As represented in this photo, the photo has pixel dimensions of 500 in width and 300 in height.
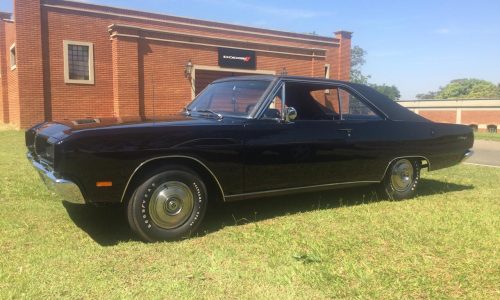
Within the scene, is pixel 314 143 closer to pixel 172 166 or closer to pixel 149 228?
pixel 172 166

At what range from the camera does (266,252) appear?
12.6 ft

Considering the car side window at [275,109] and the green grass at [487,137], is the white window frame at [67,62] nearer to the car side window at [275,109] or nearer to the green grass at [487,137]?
the car side window at [275,109]

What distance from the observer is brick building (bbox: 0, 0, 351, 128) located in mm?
17516

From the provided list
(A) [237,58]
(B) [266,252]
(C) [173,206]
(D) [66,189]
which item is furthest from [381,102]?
(A) [237,58]

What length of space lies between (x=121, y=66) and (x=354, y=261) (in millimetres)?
16759

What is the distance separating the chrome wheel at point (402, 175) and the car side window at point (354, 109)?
702 millimetres

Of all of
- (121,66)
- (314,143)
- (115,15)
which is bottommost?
(314,143)

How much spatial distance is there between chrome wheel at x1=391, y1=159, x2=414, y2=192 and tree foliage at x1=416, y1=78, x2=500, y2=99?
9075 centimetres

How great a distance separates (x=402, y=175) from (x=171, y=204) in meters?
3.20

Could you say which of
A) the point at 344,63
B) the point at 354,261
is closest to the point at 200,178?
the point at 354,261

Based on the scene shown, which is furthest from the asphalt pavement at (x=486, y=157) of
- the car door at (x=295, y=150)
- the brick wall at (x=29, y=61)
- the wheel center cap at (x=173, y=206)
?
the brick wall at (x=29, y=61)

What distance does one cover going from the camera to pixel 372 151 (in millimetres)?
5410

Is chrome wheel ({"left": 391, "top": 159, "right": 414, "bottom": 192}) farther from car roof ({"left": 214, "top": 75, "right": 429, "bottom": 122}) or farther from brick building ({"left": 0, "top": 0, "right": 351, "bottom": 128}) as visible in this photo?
brick building ({"left": 0, "top": 0, "right": 351, "bottom": 128})

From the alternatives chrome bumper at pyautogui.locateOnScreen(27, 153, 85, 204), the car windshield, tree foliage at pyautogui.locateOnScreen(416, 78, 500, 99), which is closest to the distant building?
the car windshield
